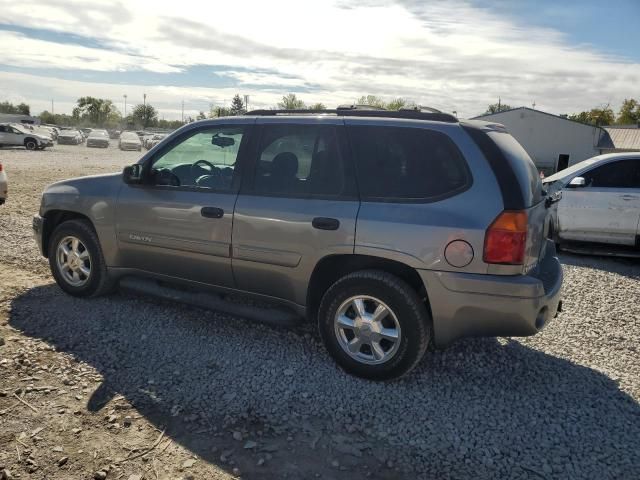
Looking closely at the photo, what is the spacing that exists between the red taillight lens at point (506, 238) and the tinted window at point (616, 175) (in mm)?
5900

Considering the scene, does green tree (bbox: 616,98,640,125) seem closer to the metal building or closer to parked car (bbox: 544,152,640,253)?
the metal building

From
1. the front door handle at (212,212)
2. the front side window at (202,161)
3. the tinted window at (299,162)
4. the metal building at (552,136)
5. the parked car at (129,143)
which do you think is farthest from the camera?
the parked car at (129,143)

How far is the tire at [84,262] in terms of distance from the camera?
5156 millimetres

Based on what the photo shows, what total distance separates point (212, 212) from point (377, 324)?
1.64m

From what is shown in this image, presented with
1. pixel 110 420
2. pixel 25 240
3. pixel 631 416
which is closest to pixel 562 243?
pixel 631 416

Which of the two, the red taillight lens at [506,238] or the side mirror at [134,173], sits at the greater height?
the side mirror at [134,173]

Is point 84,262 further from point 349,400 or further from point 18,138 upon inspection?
point 18,138

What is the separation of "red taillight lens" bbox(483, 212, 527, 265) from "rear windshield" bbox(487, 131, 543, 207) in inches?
7.4

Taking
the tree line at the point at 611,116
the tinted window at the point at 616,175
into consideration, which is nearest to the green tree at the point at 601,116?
the tree line at the point at 611,116

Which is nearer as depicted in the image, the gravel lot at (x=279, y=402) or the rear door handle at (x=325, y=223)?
the gravel lot at (x=279, y=402)

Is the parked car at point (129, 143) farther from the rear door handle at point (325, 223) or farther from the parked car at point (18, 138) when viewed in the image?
the rear door handle at point (325, 223)

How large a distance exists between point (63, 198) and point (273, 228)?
8.09ft

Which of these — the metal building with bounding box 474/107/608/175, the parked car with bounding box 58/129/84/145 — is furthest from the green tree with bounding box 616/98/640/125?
the parked car with bounding box 58/129/84/145

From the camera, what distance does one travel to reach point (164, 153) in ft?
15.9
